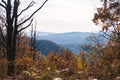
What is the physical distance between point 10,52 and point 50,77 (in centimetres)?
767

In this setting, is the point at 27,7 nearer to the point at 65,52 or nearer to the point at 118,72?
the point at 118,72

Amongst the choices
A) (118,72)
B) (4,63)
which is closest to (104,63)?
(118,72)

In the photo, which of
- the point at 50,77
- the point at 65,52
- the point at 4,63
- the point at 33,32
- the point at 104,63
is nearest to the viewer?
the point at 50,77

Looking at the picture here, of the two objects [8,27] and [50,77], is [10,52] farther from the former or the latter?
[50,77]

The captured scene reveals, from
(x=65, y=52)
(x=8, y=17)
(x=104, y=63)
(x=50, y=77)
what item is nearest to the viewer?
(x=50, y=77)

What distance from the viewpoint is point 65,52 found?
80.1 m

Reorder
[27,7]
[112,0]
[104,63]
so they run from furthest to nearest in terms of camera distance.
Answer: [112,0], [27,7], [104,63]

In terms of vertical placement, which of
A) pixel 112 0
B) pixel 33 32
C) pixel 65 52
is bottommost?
pixel 65 52

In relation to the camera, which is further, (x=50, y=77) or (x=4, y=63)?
(x=4, y=63)

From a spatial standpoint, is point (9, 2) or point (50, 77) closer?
point (50, 77)

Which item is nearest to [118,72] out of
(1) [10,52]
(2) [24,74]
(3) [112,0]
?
(2) [24,74]

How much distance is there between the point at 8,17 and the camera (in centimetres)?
1513

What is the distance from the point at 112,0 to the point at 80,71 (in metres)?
21.7

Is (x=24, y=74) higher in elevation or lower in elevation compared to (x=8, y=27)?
lower
